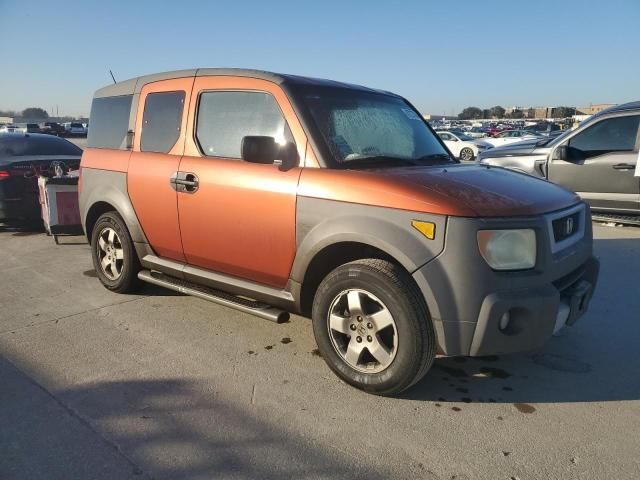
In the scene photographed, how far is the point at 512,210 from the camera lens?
266 centimetres

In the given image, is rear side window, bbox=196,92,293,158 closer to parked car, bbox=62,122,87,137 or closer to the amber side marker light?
the amber side marker light

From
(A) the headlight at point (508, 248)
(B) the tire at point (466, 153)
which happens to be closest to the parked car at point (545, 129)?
(B) the tire at point (466, 153)

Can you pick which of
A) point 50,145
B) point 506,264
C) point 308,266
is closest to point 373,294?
point 308,266

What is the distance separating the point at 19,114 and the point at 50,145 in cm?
13462

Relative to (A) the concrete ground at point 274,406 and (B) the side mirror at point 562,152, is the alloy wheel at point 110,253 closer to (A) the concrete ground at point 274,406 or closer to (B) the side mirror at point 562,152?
(A) the concrete ground at point 274,406

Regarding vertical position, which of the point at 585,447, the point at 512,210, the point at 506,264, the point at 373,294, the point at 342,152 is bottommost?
the point at 585,447

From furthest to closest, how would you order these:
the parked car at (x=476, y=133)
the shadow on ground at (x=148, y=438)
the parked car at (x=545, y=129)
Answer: the parked car at (x=476, y=133) → the parked car at (x=545, y=129) → the shadow on ground at (x=148, y=438)

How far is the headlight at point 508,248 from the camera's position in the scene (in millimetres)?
2584

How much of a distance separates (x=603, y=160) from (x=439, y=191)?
5.49 m

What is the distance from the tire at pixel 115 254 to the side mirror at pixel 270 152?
1.74m

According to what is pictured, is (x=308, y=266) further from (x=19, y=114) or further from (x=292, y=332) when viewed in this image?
(x=19, y=114)

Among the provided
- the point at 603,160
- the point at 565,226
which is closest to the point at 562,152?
the point at 603,160

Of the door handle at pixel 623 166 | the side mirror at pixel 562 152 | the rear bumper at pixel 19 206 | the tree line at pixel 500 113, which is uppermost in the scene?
the tree line at pixel 500 113

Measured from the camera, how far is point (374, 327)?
9.36ft
